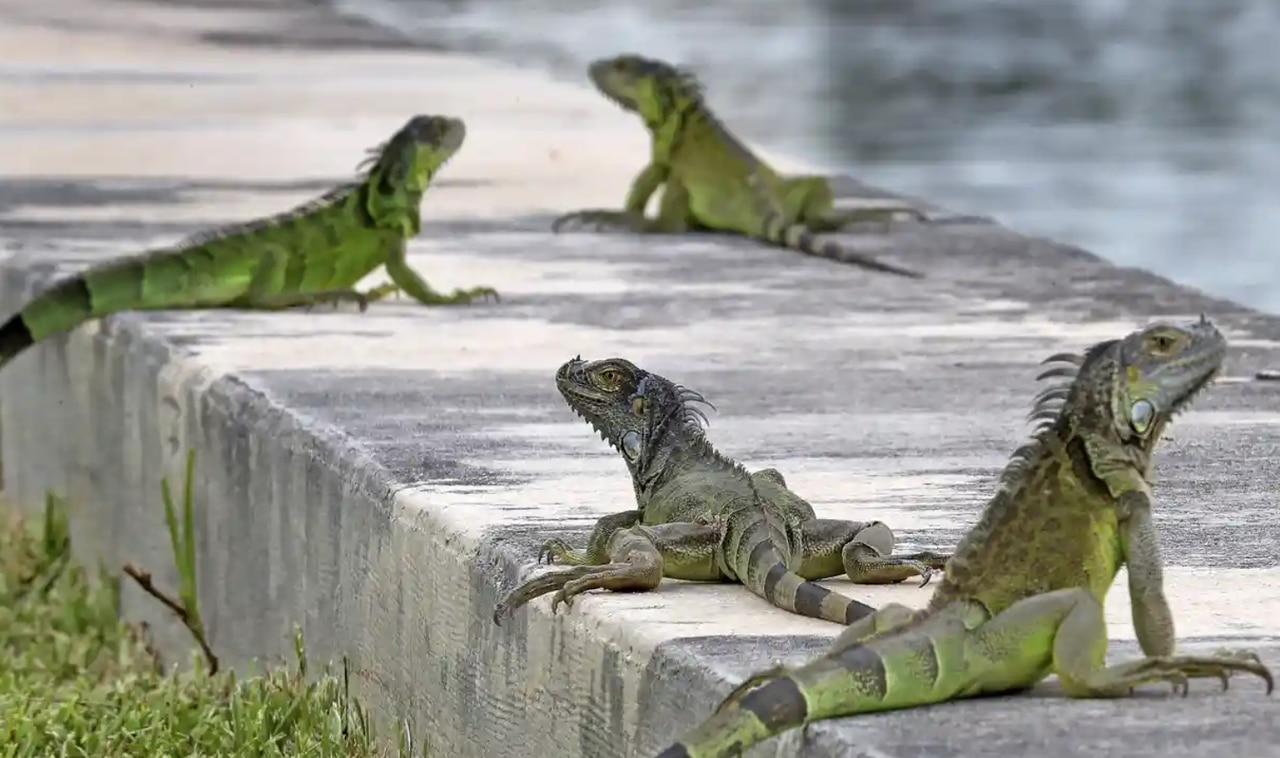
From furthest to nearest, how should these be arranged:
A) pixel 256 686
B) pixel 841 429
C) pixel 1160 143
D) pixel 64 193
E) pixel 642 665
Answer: pixel 1160 143 → pixel 64 193 → pixel 841 429 → pixel 256 686 → pixel 642 665

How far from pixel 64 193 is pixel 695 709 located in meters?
6.24

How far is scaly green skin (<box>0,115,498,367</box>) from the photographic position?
7352mm

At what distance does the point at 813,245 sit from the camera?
8.83 meters

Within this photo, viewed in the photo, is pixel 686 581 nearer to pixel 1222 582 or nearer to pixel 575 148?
pixel 1222 582

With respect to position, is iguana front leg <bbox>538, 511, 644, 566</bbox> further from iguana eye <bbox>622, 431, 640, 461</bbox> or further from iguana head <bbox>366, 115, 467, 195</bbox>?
iguana head <bbox>366, 115, 467, 195</bbox>

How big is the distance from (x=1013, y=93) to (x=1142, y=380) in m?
18.9

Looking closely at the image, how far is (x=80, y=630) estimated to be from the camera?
6.84 m

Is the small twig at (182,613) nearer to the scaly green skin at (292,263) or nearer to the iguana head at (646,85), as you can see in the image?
the scaly green skin at (292,263)

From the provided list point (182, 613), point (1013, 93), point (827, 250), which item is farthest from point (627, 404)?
point (1013, 93)

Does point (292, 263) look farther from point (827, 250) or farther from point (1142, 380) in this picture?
point (1142, 380)

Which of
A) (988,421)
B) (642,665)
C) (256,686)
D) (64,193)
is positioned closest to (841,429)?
(988,421)

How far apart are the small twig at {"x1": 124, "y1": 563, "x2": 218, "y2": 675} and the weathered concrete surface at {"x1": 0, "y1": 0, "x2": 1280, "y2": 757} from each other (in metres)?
0.06

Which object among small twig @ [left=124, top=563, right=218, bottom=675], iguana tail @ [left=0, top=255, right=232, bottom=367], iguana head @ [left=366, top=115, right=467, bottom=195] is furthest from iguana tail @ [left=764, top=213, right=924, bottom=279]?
small twig @ [left=124, top=563, right=218, bottom=675]

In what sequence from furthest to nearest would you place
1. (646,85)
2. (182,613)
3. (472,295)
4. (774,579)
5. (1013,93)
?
1. (1013,93)
2. (646,85)
3. (472,295)
4. (182,613)
5. (774,579)
